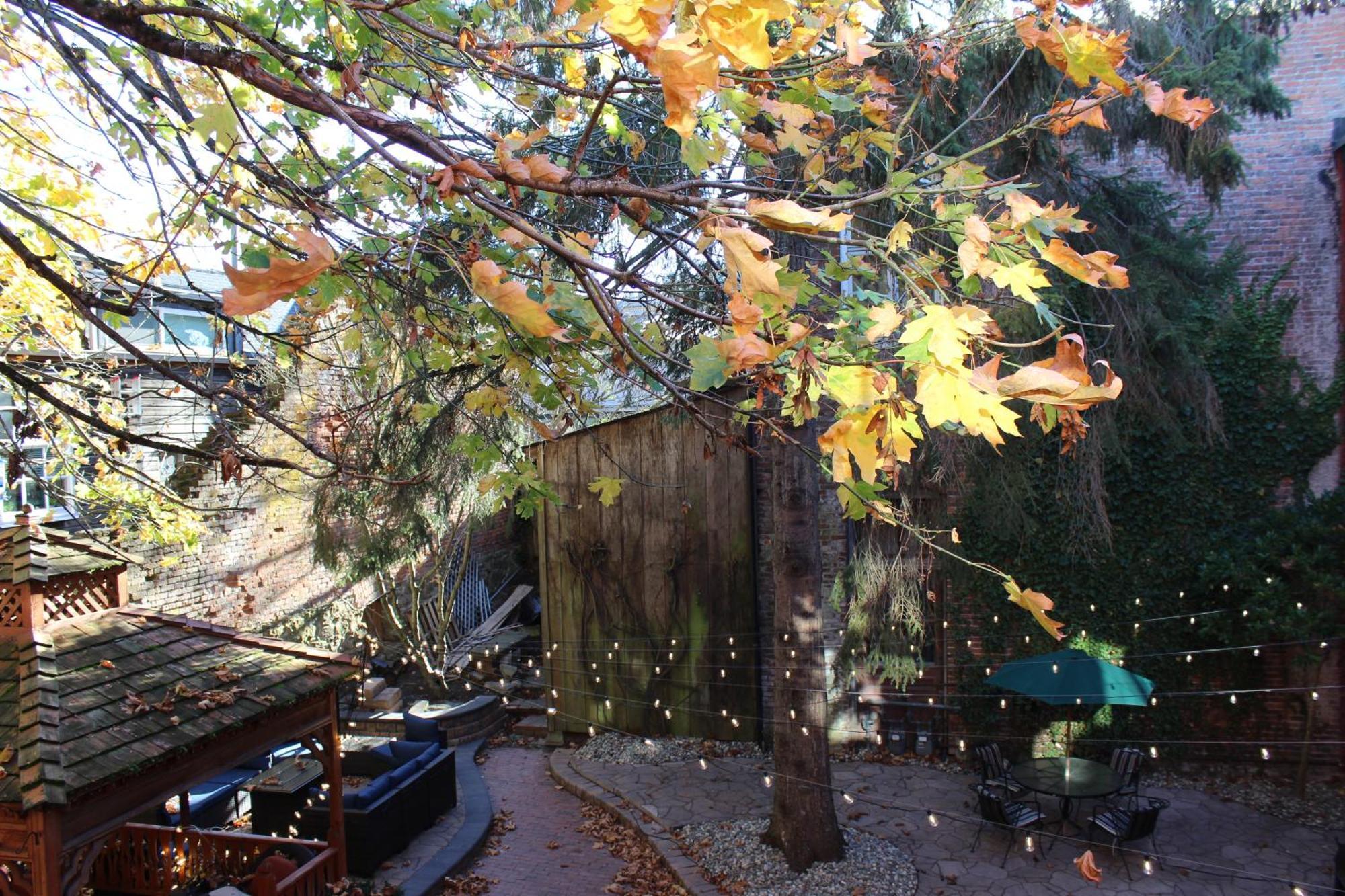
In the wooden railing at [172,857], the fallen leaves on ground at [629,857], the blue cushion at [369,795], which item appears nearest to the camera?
the wooden railing at [172,857]

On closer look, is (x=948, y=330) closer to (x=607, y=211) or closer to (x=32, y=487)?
(x=607, y=211)

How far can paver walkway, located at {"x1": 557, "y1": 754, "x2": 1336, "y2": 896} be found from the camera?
6547 mm

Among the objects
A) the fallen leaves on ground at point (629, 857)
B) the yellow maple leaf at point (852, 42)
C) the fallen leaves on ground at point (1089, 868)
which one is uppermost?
the yellow maple leaf at point (852, 42)

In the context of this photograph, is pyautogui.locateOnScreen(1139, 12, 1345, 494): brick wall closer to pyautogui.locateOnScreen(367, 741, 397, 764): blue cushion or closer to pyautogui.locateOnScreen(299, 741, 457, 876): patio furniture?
pyautogui.locateOnScreen(299, 741, 457, 876): patio furniture

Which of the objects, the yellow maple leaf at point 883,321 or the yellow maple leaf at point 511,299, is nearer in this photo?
the yellow maple leaf at point 511,299

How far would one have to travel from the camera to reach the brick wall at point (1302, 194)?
8.59 metres

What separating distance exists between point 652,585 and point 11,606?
6.54 m

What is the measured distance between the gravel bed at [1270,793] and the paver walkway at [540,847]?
5.60m

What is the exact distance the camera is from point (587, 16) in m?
1.63

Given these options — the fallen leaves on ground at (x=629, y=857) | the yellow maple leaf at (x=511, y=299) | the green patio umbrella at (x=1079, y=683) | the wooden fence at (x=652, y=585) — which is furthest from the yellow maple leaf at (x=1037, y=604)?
the wooden fence at (x=652, y=585)

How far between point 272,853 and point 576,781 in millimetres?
3263

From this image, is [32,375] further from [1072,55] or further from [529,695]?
[529,695]

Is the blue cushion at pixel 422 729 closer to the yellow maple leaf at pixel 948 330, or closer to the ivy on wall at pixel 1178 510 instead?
the ivy on wall at pixel 1178 510

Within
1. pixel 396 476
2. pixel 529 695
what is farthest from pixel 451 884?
pixel 529 695
